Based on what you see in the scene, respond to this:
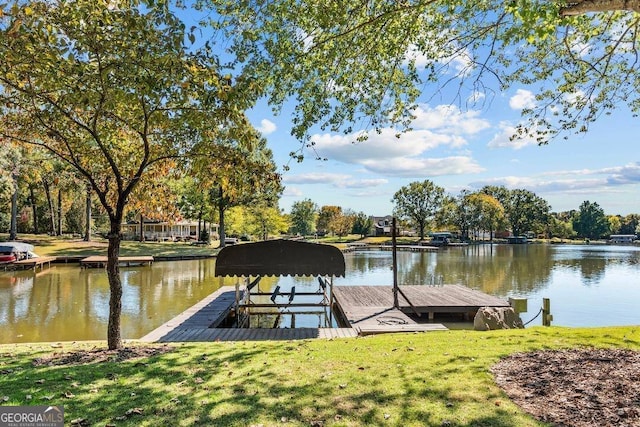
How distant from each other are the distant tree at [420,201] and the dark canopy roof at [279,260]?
62.0m

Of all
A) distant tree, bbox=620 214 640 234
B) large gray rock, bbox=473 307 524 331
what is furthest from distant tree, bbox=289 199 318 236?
distant tree, bbox=620 214 640 234

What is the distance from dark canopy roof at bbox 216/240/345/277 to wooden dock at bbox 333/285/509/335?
1.76m

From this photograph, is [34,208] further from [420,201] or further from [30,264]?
[420,201]

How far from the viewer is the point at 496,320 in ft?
34.0

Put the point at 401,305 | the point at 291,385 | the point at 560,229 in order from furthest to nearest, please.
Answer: the point at 560,229 → the point at 401,305 → the point at 291,385

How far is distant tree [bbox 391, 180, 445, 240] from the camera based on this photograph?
72.1 metres

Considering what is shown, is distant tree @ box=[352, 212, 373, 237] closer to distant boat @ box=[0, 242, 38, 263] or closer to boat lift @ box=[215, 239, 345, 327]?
distant boat @ box=[0, 242, 38, 263]

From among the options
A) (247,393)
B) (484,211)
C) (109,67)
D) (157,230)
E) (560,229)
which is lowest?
(247,393)

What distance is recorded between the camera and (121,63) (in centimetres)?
542

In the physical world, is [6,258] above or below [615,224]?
below

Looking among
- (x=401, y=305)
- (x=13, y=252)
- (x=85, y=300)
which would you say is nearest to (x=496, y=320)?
(x=401, y=305)

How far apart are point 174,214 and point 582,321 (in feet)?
47.6

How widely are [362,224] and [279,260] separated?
7139cm

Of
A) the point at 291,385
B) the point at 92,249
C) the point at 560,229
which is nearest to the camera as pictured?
the point at 291,385
